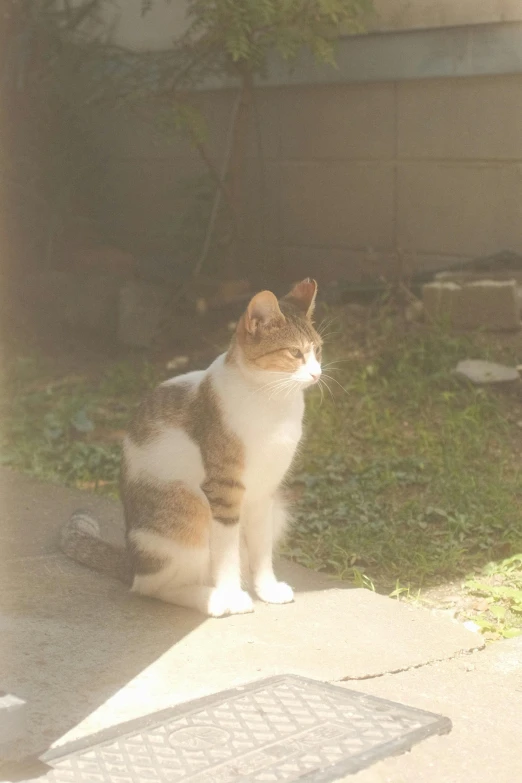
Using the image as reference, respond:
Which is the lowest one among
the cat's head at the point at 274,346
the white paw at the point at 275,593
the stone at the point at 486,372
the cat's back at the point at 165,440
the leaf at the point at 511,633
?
the leaf at the point at 511,633

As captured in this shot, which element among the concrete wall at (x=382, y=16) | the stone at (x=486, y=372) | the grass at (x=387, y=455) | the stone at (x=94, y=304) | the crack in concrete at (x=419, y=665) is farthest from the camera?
the stone at (x=94, y=304)

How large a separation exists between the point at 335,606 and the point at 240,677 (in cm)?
73

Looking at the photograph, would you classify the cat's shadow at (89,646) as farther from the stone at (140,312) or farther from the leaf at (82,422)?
the stone at (140,312)

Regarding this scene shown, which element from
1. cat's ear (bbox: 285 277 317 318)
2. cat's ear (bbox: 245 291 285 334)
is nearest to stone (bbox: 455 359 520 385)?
cat's ear (bbox: 285 277 317 318)

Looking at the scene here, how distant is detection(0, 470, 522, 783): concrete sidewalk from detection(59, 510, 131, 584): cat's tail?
5 centimetres

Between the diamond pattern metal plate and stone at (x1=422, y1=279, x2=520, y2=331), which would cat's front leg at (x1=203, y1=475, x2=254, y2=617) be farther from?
stone at (x1=422, y1=279, x2=520, y2=331)

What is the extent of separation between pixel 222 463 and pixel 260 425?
18cm

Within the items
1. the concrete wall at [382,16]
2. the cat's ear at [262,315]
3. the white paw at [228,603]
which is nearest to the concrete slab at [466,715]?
the white paw at [228,603]

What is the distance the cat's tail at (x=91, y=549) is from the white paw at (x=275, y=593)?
48 cm

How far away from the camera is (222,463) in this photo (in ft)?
12.4

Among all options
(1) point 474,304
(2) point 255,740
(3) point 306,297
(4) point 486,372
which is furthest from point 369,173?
(2) point 255,740

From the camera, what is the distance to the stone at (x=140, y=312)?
25.6 feet

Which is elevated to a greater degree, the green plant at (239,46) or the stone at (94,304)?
Answer: the green plant at (239,46)

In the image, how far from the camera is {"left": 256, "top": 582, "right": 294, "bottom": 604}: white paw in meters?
4.00
